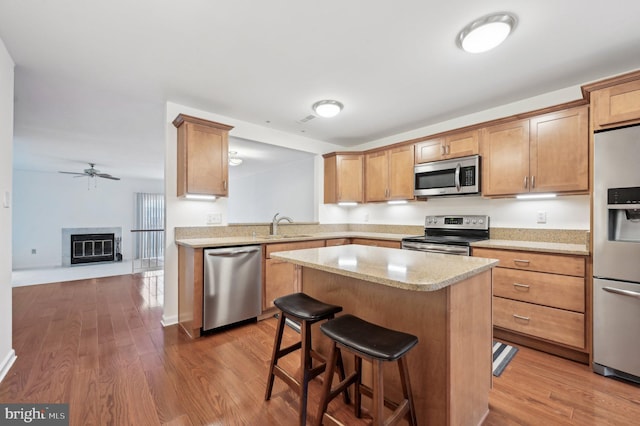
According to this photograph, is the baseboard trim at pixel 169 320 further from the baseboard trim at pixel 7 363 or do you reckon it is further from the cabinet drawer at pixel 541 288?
the cabinet drawer at pixel 541 288

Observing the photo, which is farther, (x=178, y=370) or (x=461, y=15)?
(x=178, y=370)

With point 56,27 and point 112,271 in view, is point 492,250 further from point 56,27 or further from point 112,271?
point 112,271

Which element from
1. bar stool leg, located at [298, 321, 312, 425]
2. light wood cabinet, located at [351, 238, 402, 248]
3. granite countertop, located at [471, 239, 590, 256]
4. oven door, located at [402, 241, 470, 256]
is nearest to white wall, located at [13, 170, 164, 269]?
light wood cabinet, located at [351, 238, 402, 248]

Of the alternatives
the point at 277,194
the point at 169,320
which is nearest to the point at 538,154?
the point at 169,320

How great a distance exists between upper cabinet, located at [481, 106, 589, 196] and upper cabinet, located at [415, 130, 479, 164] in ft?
0.38

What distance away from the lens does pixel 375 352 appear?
3.61 feet

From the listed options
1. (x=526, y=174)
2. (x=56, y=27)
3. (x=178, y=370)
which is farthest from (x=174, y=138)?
(x=526, y=174)

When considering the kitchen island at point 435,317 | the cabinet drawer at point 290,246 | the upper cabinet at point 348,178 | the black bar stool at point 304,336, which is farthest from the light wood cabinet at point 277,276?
the kitchen island at point 435,317

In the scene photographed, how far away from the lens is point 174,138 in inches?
120

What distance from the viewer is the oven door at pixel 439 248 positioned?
2.77 metres

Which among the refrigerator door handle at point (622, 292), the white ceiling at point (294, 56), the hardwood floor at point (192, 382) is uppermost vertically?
the white ceiling at point (294, 56)

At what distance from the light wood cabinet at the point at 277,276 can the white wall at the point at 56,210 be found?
7.25 m

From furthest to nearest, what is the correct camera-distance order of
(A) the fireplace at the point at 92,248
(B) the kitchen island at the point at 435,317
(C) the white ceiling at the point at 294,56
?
1. (A) the fireplace at the point at 92,248
2. (C) the white ceiling at the point at 294,56
3. (B) the kitchen island at the point at 435,317

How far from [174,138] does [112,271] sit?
4.41 metres
